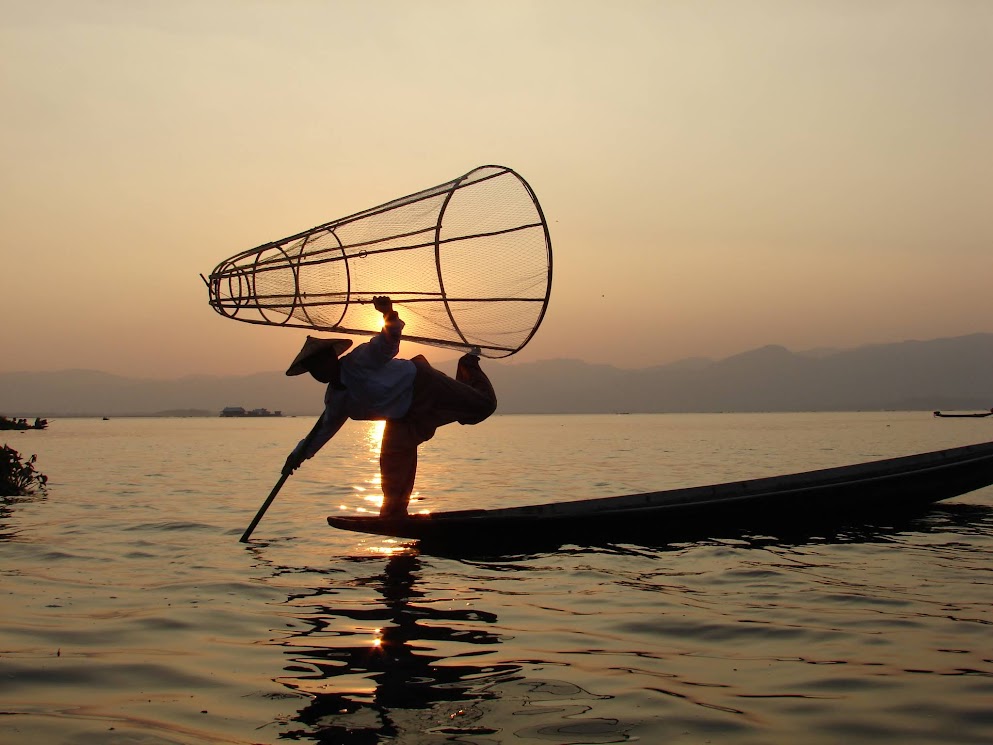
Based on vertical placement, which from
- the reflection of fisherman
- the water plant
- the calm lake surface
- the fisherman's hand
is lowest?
the calm lake surface

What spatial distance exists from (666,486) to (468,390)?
13.3 meters

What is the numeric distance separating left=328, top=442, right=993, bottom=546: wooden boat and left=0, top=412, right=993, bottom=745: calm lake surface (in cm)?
28

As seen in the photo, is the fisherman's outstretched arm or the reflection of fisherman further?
the reflection of fisherman

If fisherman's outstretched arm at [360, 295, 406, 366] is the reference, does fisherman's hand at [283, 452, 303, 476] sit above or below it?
below

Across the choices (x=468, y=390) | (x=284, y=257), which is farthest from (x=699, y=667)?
Answer: (x=284, y=257)

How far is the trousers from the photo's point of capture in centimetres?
1028

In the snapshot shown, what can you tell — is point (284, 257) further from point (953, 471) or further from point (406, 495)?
point (953, 471)

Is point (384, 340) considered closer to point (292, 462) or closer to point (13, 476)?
point (292, 462)

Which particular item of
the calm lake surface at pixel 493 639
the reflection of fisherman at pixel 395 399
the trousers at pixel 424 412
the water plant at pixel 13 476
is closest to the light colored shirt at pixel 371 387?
the reflection of fisherman at pixel 395 399

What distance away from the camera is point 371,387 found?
10.1 metres

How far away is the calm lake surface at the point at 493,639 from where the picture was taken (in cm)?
518

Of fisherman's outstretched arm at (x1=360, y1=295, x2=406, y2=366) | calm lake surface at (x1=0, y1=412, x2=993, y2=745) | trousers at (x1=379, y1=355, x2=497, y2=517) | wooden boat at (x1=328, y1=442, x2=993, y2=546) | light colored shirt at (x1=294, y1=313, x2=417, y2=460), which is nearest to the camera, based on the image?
calm lake surface at (x1=0, y1=412, x2=993, y2=745)

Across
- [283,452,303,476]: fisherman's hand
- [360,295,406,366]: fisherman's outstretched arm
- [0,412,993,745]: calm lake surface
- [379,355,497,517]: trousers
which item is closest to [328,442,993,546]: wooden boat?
[0,412,993,745]: calm lake surface

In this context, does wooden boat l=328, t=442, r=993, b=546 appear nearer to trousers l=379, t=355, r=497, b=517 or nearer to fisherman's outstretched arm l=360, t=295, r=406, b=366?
trousers l=379, t=355, r=497, b=517
